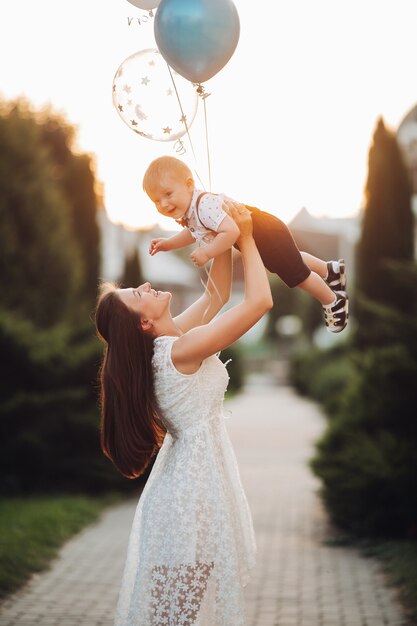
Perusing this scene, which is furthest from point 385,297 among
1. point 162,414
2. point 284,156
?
point 162,414

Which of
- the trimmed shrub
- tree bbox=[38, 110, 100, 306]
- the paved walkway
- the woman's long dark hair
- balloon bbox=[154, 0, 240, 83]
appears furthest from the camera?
tree bbox=[38, 110, 100, 306]

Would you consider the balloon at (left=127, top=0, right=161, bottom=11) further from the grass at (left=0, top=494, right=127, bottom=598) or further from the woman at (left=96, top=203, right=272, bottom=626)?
the grass at (left=0, top=494, right=127, bottom=598)

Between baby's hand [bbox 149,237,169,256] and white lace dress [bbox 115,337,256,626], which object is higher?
baby's hand [bbox 149,237,169,256]

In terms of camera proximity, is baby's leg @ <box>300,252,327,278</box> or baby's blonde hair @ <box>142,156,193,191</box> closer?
baby's blonde hair @ <box>142,156,193,191</box>

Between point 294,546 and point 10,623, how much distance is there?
2904 mm

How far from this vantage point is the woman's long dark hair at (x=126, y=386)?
10.8ft

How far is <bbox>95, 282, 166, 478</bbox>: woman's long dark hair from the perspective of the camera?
330cm

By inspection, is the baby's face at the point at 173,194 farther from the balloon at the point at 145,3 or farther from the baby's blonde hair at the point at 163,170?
the balloon at the point at 145,3

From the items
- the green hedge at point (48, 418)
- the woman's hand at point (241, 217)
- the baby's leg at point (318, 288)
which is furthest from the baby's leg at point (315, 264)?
the green hedge at point (48, 418)

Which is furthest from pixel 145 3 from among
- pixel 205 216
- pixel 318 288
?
pixel 318 288

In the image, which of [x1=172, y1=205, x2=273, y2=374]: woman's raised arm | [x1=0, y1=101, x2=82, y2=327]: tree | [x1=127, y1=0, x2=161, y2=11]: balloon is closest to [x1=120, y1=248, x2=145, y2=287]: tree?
[x1=0, y1=101, x2=82, y2=327]: tree

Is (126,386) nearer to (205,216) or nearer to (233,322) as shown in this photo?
(233,322)

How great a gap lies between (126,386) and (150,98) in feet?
4.19

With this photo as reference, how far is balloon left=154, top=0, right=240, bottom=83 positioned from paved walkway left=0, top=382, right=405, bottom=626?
3.14 m
